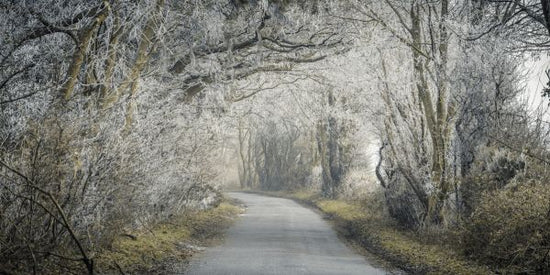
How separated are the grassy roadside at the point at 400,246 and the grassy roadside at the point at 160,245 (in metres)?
4.08

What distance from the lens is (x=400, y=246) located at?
13.6 metres

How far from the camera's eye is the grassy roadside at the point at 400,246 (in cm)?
A: 1091

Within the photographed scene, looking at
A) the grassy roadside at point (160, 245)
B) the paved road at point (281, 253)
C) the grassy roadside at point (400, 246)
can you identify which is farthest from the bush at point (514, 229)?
the grassy roadside at point (160, 245)

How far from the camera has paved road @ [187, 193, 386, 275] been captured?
10742 mm

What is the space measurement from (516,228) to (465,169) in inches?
178

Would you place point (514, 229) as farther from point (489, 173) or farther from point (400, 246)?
point (400, 246)

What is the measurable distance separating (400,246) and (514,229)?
3861mm

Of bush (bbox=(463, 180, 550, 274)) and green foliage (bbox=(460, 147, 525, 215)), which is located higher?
green foliage (bbox=(460, 147, 525, 215))

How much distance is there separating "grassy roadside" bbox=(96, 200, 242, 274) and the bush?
5774mm

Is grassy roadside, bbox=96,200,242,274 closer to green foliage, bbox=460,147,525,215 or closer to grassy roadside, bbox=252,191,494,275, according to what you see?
grassy roadside, bbox=252,191,494,275

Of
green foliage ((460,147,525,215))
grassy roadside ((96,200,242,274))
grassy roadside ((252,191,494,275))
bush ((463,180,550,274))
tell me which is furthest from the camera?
green foliage ((460,147,525,215))

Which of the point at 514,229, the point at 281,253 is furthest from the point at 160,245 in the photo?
the point at 514,229

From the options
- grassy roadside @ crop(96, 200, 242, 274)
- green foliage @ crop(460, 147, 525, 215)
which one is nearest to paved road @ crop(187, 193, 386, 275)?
grassy roadside @ crop(96, 200, 242, 274)

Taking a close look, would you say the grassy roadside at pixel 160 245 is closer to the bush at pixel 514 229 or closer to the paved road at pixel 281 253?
the paved road at pixel 281 253
